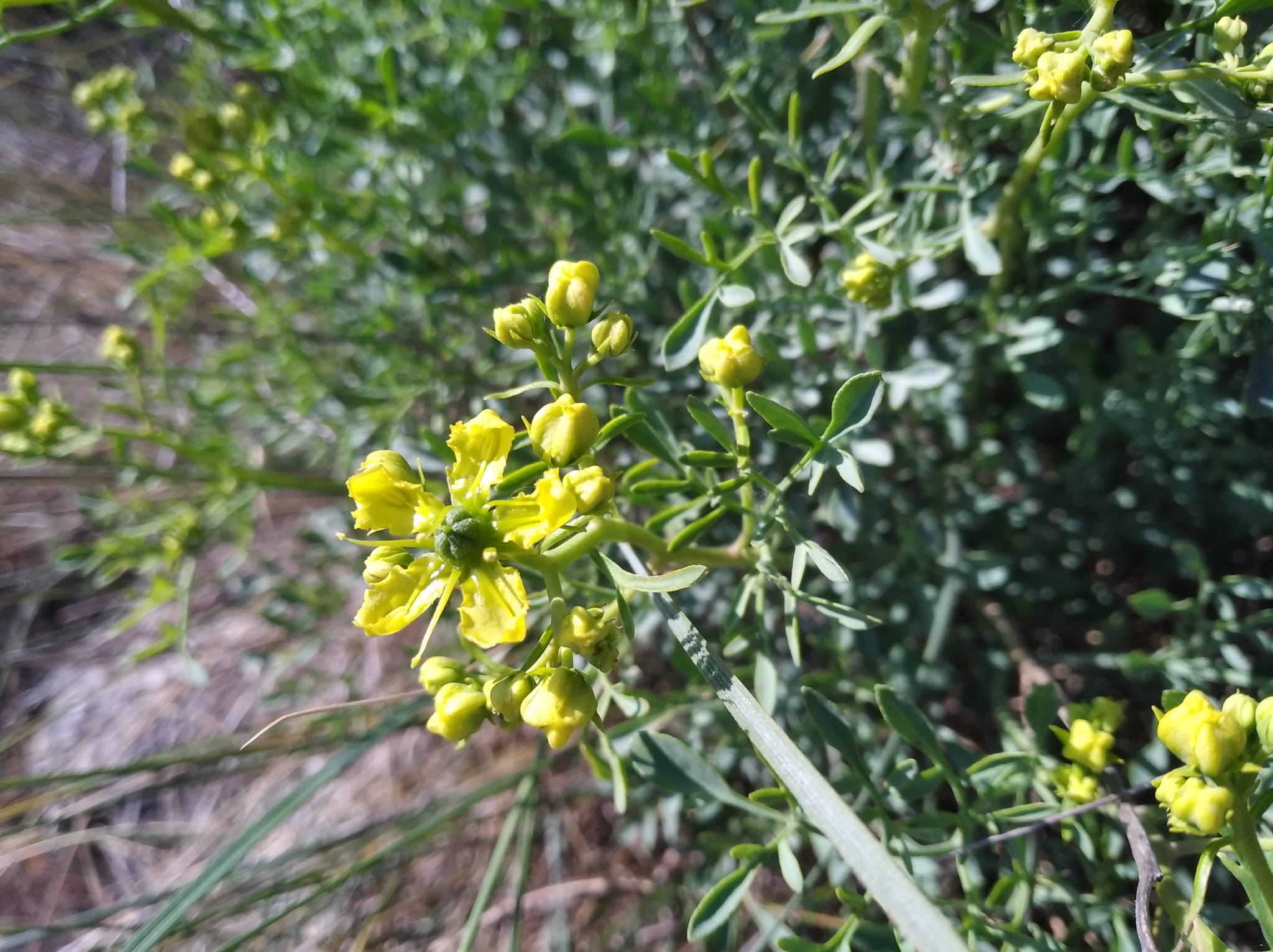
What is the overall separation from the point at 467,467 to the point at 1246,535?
229cm

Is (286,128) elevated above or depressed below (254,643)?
above

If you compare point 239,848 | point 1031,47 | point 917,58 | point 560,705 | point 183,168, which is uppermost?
point 183,168

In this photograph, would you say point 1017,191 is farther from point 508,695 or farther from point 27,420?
point 27,420

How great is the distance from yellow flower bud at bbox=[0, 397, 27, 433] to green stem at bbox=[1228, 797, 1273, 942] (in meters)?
2.48

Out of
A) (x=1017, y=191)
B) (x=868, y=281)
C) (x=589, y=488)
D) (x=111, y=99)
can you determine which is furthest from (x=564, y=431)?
(x=111, y=99)

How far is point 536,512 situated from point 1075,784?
3.45 feet

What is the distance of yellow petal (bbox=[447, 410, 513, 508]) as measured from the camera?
1.29m

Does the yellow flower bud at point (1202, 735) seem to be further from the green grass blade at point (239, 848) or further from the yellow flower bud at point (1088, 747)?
the green grass blade at point (239, 848)

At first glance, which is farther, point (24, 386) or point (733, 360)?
point (24, 386)

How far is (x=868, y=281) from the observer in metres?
1.70

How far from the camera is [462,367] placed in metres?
2.74

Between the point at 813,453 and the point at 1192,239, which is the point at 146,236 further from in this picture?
the point at 1192,239

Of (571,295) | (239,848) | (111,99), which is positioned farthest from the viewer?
(111,99)

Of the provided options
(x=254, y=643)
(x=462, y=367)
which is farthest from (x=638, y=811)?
(x=254, y=643)
